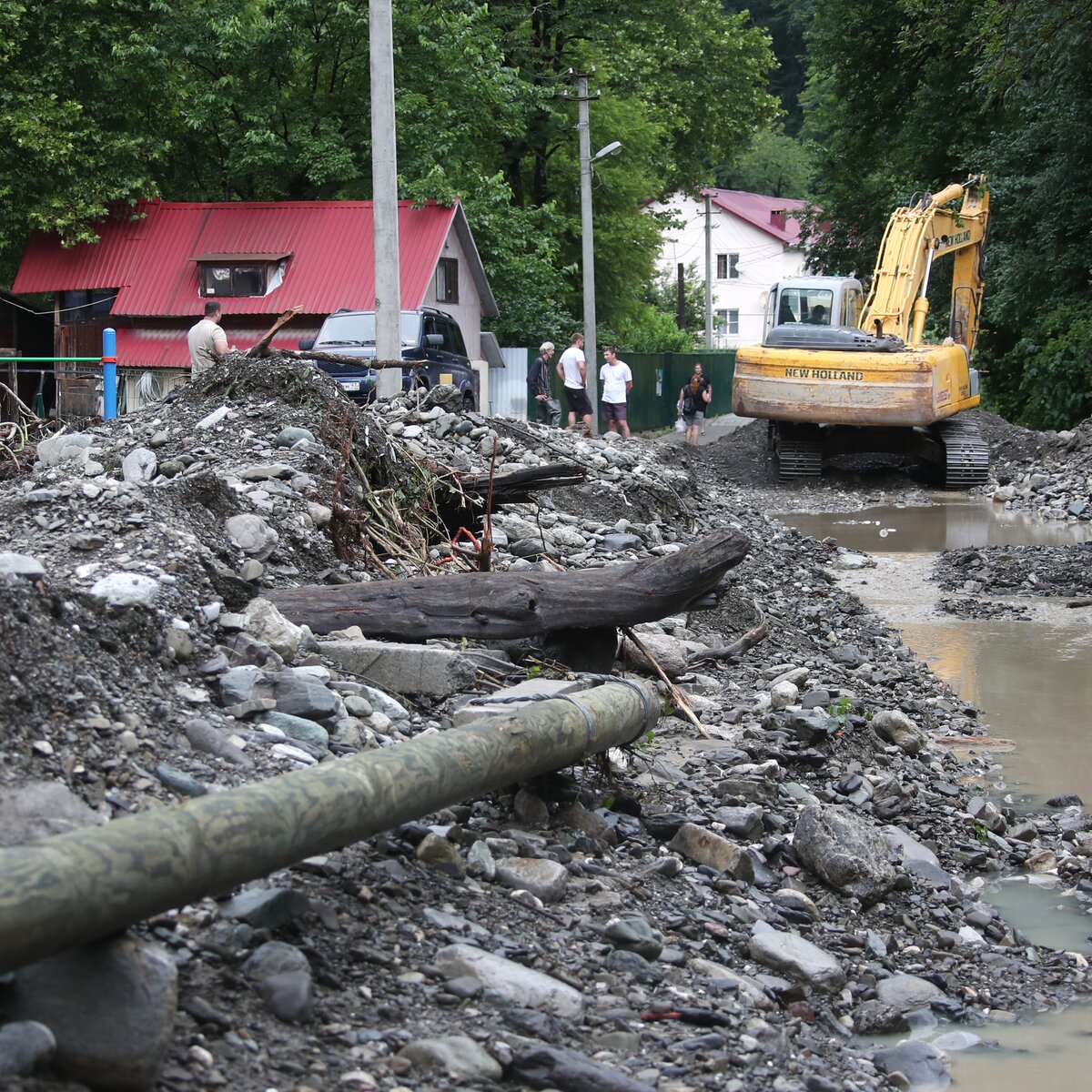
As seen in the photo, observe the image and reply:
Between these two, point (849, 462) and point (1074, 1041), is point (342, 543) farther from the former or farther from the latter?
point (849, 462)

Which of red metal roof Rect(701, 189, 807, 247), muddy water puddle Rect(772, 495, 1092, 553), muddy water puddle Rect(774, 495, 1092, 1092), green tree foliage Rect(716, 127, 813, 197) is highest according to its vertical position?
green tree foliage Rect(716, 127, 813, 197)

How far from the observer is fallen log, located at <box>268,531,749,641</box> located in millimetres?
6547

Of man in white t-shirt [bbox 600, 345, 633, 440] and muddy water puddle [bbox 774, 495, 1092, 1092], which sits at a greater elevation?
man in white t-shirt [bbox 600, 345, 633, 440]

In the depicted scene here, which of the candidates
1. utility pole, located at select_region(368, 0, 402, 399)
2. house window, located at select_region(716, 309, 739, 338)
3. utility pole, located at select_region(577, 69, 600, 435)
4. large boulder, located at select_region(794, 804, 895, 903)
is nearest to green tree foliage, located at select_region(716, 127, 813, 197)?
house window, located at select_region(716, 309, 739, 338)

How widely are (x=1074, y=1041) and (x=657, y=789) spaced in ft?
→ 6.24

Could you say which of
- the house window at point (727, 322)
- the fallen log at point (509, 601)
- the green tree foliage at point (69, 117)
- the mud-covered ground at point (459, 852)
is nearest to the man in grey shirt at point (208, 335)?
the mud-covered ground at point (459, 852)

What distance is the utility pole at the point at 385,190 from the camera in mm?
15109

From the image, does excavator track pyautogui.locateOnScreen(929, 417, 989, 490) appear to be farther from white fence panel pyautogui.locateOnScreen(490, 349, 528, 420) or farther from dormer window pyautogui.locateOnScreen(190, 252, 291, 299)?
dormer window pyautogui.locateOnScreen(190, 252, 291, 299)

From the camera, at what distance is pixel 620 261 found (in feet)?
120

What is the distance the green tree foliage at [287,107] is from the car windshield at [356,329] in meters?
8.54

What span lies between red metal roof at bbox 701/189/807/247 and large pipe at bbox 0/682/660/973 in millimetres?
71971

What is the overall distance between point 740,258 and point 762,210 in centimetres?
378

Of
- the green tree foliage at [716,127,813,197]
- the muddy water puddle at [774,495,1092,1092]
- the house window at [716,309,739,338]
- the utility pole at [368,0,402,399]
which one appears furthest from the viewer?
the green tree foliage at [716,127,813,197]

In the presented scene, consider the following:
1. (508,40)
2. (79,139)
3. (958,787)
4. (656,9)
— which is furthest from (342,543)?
(656,9)
